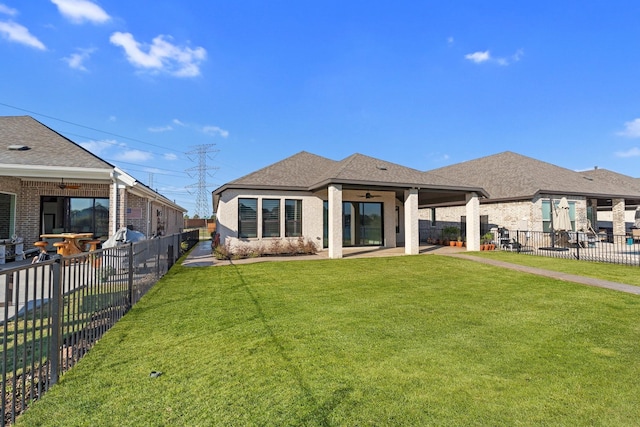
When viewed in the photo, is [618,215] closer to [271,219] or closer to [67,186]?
[271,219]

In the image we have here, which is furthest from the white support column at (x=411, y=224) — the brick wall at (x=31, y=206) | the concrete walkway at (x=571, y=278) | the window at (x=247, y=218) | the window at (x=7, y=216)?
the window at (x=7, y=216)

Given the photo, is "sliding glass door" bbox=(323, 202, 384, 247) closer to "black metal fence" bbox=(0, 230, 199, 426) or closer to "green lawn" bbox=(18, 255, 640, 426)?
"green lawn" bbox=(18, 255, 640, 426)

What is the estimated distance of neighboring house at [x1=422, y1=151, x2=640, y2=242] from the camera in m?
18.3

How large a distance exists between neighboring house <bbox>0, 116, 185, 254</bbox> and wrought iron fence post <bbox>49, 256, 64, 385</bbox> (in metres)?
7.96

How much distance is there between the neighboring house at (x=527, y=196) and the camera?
18297 millimetres

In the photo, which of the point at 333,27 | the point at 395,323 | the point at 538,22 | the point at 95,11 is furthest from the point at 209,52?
the point at 395,323

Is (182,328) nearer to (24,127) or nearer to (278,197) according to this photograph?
(278,197)

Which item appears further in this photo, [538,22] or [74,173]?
[538,22]

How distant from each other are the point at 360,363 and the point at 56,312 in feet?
11.2

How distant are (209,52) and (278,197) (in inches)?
367

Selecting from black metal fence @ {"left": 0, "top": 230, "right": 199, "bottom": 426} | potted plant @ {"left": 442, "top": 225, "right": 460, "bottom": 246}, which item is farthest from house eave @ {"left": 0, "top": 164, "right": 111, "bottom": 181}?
potted plant @ {"left": 442, "top": 225, "right": 460, "bottom": 246}

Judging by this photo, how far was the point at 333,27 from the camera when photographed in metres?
15.5

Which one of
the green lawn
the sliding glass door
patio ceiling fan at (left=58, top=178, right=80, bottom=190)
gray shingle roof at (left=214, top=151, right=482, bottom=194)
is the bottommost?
the green lawn

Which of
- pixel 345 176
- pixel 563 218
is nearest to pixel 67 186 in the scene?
pixel 345 176
